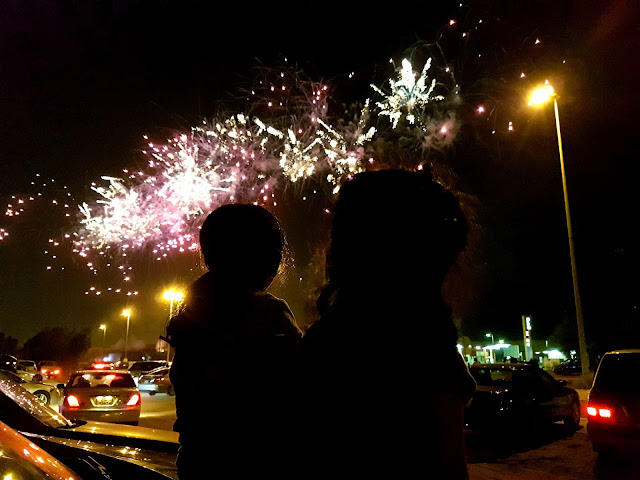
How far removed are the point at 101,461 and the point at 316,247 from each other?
3196mm

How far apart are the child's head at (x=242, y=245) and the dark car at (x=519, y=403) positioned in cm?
772

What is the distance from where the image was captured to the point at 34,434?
4352mm

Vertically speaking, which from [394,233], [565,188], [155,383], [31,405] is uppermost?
[565,188]

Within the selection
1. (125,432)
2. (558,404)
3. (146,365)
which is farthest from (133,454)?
(146,365)

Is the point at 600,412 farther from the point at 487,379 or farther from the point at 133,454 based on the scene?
the point at 133,454

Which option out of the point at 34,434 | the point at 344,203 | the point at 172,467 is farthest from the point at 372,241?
the point at 34,434

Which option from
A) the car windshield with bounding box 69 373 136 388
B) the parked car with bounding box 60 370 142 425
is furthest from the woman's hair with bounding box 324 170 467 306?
the car windshield with bounding box 69 373 136 388

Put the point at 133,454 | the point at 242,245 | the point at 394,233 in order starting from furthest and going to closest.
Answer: the point at 133,454 → the point at 242,245 → the point at 394,233

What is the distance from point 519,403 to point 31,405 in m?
7.97

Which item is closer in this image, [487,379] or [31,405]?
[31,405]

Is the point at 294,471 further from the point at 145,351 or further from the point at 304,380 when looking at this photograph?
the point at 145,351

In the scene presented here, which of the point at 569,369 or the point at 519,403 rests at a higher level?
the point at 569,369

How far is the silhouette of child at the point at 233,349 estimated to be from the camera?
1267 millimetres

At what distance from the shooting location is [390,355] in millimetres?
1071
